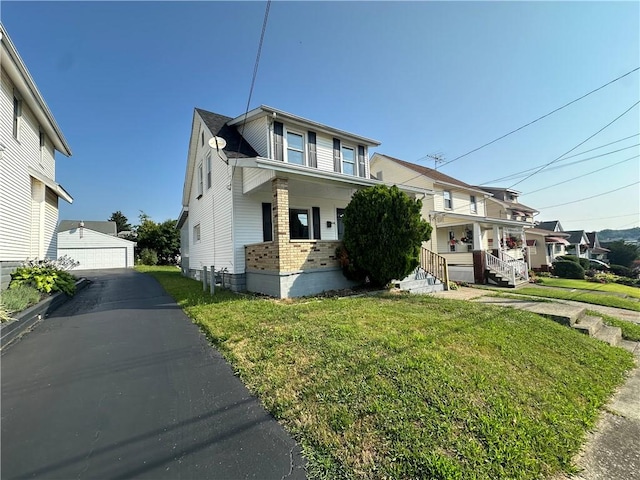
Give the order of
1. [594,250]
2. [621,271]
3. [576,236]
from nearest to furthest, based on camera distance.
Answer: [621,271], [576,236], [594,250]

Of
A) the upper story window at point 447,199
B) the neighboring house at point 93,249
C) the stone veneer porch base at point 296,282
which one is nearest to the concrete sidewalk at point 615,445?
the stone veneer porch base at point 296,282

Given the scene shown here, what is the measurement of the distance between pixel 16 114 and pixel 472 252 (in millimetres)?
19874

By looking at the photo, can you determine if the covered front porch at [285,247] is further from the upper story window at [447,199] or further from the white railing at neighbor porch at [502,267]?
the upper story window at [447,199]

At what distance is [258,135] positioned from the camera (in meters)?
10.4

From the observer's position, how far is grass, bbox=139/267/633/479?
213cm

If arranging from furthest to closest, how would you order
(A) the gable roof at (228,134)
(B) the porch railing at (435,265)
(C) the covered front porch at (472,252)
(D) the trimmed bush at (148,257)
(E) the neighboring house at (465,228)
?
(D) the trimmed bush at (148,257), (E) the neighboring house at (465,228), (C) the covered front porch at (472,252), (B) the porch railing at (435,265), (A) the gable roof at (228,134)

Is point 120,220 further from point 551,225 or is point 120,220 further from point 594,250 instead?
point 594,250

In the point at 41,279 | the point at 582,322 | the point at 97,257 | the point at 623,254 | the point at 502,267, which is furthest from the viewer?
the point at 623,254

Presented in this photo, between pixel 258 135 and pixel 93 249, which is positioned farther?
pixel 93 249

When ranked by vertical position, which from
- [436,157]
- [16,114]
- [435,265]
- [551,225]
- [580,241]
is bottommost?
[435,265]

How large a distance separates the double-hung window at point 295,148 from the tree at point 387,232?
11.8 ft

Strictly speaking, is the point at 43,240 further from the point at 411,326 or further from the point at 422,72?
the point at 422,72

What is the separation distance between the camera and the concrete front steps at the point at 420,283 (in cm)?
925

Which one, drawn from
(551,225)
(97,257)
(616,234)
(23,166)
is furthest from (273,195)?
(616,234)
